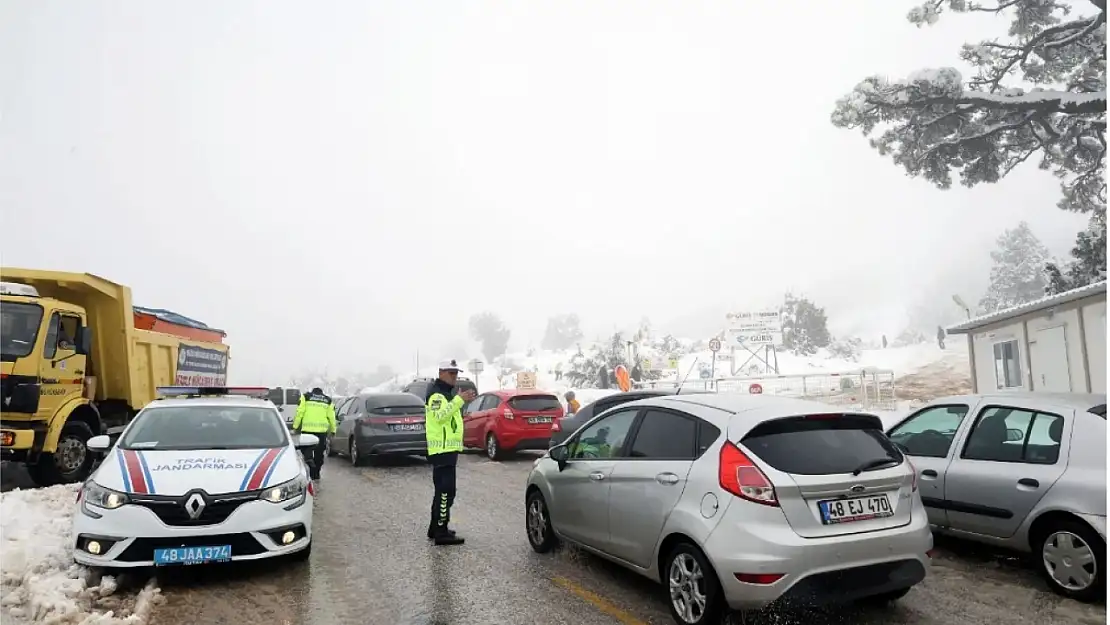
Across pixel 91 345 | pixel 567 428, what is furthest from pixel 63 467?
pixel 567 428

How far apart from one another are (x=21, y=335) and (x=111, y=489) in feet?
21.1

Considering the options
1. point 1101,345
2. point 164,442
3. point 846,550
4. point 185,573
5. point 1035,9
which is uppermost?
point 1035,9

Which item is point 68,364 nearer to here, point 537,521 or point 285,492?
point 285,492

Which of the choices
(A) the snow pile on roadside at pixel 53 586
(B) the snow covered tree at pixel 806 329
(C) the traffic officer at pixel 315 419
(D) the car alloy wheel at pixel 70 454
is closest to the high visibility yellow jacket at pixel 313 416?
(C) the traffic officer at pixel 315 419

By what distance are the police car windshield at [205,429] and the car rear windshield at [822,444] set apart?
4826 millimetres

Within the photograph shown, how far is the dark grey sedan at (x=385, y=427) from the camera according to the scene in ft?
44.9

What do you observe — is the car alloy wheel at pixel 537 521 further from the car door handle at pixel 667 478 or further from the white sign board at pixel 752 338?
the white sign board at pixel 752 338

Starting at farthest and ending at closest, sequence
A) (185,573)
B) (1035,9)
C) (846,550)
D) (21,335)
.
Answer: (1035,9)
(21,335)
(185,573)
(846,550)

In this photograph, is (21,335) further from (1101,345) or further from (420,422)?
(1101,345)

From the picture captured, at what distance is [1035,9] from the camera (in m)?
18.4

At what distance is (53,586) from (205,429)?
208 cm

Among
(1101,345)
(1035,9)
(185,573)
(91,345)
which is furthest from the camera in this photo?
(1035,9)

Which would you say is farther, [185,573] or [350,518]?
[350,518]

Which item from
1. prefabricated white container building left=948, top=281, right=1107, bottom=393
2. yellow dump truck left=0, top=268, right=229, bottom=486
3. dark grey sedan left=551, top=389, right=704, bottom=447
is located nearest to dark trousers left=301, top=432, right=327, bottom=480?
yellow dump truck left=0, top=268, right=229, bottom=486
